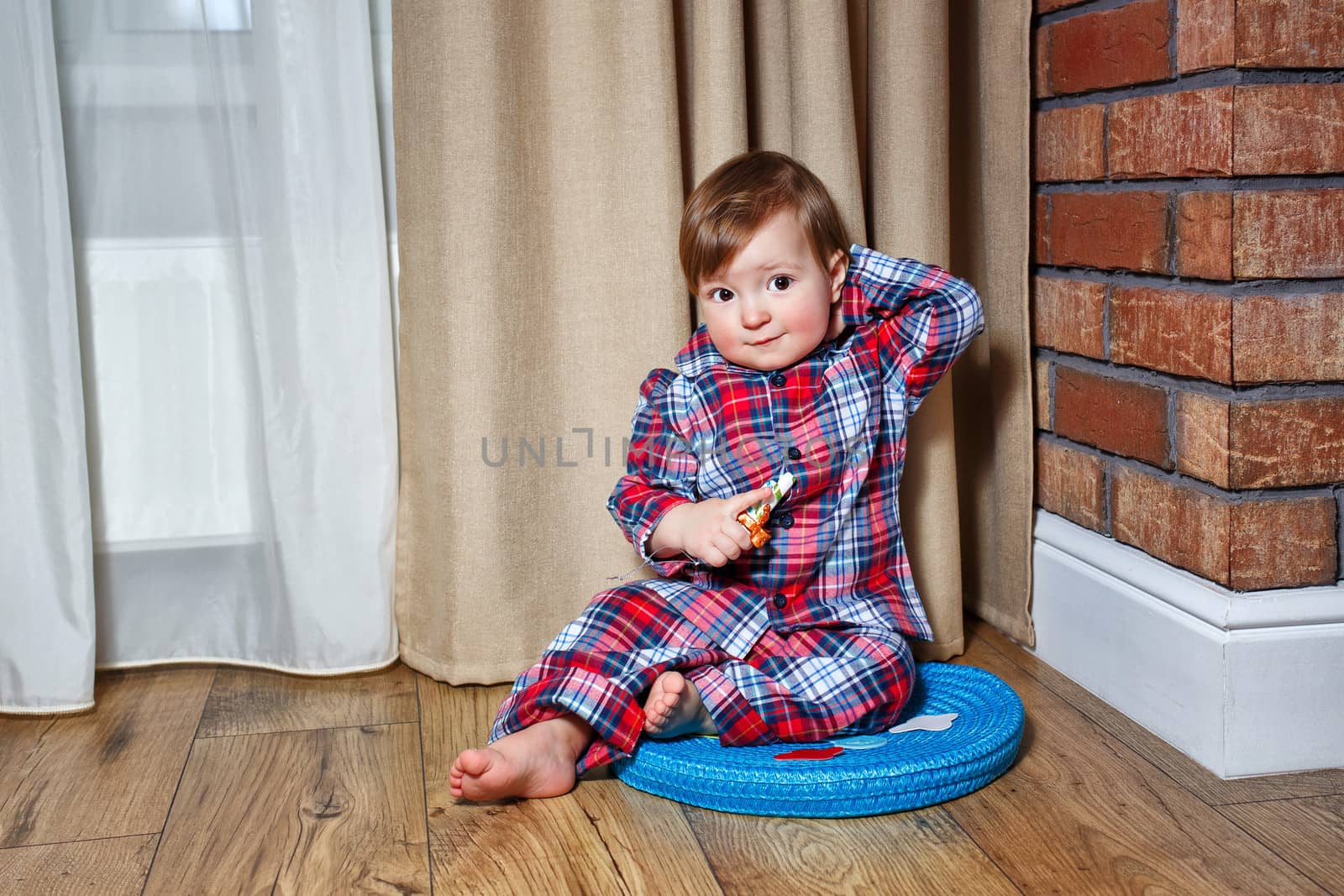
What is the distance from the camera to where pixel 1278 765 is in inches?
49.7

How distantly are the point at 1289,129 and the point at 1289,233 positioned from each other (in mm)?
103

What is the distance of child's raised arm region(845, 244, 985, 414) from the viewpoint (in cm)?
143

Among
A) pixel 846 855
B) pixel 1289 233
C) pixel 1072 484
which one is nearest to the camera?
pixel 846 855

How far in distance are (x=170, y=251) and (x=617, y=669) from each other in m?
0.84

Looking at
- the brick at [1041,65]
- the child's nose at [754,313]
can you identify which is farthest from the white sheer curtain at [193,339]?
the brick at [1041,65]

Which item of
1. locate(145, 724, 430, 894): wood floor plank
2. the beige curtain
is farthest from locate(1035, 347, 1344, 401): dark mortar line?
locate(145, 724, 430, 894): wood floor plank

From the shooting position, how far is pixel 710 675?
1.32m

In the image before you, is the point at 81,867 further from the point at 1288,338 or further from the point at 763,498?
the point at 1288,338

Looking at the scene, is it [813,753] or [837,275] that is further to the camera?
[837,275]

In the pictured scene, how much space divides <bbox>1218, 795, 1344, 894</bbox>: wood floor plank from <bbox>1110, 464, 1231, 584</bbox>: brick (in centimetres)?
23

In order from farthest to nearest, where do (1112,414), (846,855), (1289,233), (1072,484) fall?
(1072,484) → (1112,414) → (1289,233) → (846,855)

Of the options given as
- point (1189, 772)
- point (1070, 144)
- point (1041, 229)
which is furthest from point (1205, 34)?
point (1189, 772)

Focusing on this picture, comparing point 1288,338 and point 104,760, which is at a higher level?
point 1288,338

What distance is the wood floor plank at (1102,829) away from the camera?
105 centimetres
